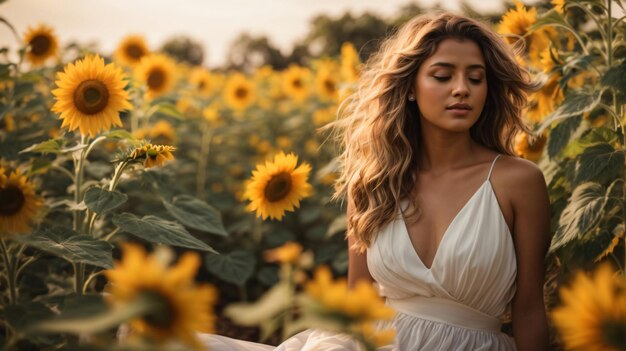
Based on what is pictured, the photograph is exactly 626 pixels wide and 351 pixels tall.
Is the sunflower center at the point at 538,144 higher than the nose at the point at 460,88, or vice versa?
the nose at the point at 460,88

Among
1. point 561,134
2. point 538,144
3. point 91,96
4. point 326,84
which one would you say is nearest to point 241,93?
point 326,84

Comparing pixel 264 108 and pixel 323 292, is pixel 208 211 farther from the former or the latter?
pixel 264 108

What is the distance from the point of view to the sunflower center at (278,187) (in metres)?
2.83

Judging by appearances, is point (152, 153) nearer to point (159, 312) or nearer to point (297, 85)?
point (159, 312)

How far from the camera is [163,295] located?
2.87 ft

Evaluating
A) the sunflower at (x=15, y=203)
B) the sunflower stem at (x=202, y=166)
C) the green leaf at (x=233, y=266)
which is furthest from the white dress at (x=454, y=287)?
the sunflower stem at (x=202, y=166)

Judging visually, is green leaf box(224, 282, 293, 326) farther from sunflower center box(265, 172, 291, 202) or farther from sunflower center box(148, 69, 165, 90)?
sunflower center box(148, 69, 165, 90)

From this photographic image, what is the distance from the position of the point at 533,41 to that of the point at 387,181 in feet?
3.92

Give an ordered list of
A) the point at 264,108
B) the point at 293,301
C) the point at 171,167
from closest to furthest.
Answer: the point at 293,301 → the point at 171,167 → the point at 264,108

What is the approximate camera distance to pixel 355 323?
2.92 feet

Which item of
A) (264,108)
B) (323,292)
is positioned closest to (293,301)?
(323,292)

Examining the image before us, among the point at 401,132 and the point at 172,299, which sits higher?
the point at 401,132

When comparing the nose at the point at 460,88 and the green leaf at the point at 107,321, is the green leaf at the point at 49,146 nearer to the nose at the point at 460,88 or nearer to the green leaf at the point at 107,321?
the nose at the point at 460,88

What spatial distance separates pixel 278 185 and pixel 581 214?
48.7 inches
